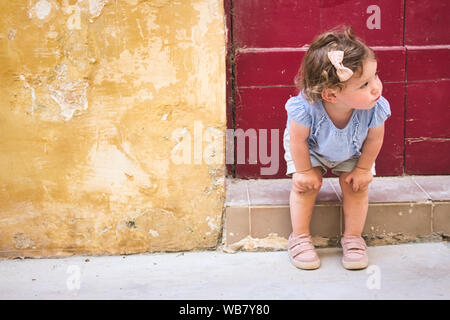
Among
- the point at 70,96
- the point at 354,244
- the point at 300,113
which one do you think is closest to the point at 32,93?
the point at 70,96

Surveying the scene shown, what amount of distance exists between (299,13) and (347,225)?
3.10 feet

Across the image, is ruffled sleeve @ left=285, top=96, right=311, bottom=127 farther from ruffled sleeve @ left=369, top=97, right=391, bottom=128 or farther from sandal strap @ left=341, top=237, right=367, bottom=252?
sandal strap @ left=341, top=237, right=367, bottom=252

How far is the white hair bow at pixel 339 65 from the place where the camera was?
76.4 inches

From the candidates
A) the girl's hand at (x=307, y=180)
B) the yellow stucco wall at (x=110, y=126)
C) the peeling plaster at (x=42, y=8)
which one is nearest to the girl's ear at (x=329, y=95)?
the girl's hand at (x=307, y=180)

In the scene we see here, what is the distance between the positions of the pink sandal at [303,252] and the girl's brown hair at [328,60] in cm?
58

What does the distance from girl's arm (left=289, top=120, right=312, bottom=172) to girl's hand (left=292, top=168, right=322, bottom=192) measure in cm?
2

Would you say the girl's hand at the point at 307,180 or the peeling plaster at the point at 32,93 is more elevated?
the peeling plaster at the point at 32,93

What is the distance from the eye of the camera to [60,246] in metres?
2.39

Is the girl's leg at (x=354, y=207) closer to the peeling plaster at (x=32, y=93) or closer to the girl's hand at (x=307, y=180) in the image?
the girl's hand at (x=307, y=180)

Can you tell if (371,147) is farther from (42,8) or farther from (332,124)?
(42,8)

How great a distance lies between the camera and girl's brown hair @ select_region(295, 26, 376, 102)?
1976mm

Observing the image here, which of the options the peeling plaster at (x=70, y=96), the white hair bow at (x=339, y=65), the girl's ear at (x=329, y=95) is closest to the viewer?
the white hair bow at (x=339, y=65)

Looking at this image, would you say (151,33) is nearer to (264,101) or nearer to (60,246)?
(264,101)
